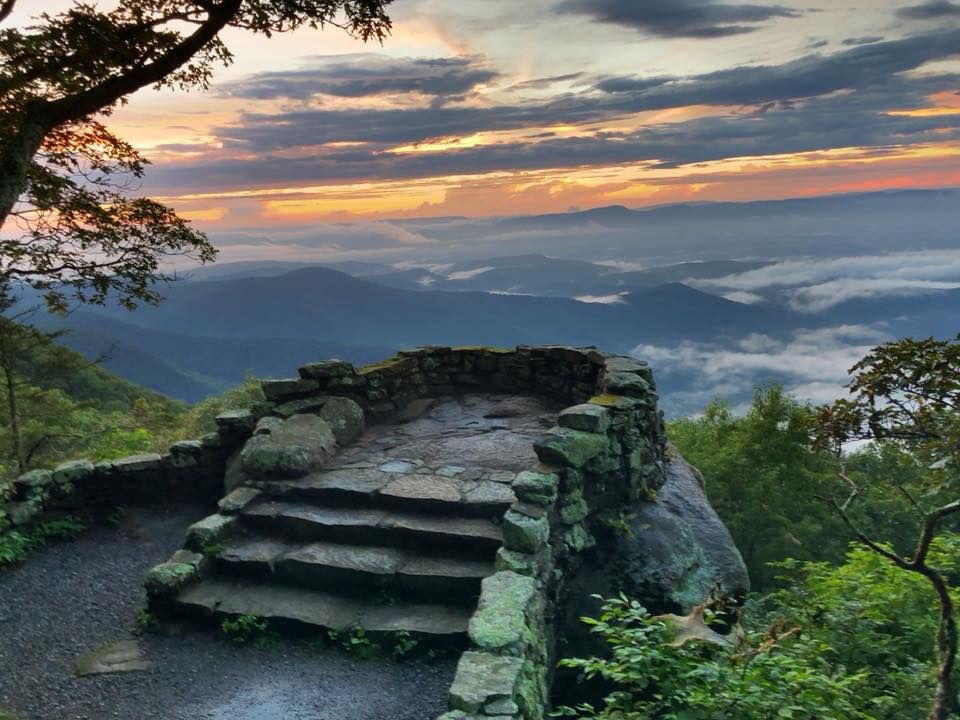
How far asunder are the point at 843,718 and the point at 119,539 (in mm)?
9313

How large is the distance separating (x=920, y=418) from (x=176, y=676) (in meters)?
8.65

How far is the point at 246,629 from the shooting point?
7.20m

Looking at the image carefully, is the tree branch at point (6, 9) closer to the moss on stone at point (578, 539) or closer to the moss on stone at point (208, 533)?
the moss on stone at point (208, 533)

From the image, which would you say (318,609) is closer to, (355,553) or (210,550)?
(355,553)

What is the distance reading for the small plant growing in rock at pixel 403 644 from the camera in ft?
22.4

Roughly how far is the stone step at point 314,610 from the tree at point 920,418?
15.2ft

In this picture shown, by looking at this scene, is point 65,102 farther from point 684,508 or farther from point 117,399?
point 117,399

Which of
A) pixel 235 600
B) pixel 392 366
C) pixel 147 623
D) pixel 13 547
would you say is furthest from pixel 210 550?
pixel 392 366

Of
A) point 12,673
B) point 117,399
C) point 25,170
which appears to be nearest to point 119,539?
point 12,673

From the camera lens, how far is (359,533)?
8.16 m

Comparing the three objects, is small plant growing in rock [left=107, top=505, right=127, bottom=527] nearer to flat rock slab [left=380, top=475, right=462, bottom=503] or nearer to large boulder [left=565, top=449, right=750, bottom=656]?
flat rock slab [left=380, top=475, right=462, bottom=503]

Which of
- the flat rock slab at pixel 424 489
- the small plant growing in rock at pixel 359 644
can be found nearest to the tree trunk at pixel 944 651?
the flat rock slab at pixel 424 489

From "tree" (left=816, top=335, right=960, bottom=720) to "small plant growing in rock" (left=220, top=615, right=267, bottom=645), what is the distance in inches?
259

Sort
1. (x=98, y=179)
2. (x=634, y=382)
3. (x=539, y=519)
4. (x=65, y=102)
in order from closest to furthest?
(x=539, y=519) → (x=65, y=102) → (x=634, y=382) → (x=98, y=179)
